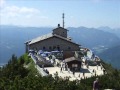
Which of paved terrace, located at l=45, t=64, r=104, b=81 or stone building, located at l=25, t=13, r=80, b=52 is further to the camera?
stone building, located at l=25, t=13, r=80, b=52

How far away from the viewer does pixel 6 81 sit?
32688mm

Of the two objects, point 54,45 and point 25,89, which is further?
point 54,45

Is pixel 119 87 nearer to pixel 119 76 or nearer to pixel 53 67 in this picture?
pixel 119 76

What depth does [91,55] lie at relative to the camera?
197 feet

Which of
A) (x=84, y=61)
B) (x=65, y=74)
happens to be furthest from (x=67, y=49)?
(x=65, y=74)

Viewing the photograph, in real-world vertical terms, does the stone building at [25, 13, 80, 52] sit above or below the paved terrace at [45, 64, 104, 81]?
above

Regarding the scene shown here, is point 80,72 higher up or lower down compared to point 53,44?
lower down

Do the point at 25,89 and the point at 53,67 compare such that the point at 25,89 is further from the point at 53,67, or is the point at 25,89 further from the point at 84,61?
the point at 84,61

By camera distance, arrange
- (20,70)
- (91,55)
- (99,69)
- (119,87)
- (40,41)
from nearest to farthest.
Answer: (119,87), (20,70), (99,69), (91,55), (40,41)

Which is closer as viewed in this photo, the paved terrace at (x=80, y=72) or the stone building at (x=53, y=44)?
the paved terrace at (x=80, y=72)

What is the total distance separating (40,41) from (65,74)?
22.9 m

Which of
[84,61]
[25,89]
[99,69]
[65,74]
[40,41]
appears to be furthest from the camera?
[40,41]

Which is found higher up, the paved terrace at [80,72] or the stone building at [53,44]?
the stone building at [53,44]

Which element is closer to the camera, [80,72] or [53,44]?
[80,72]
